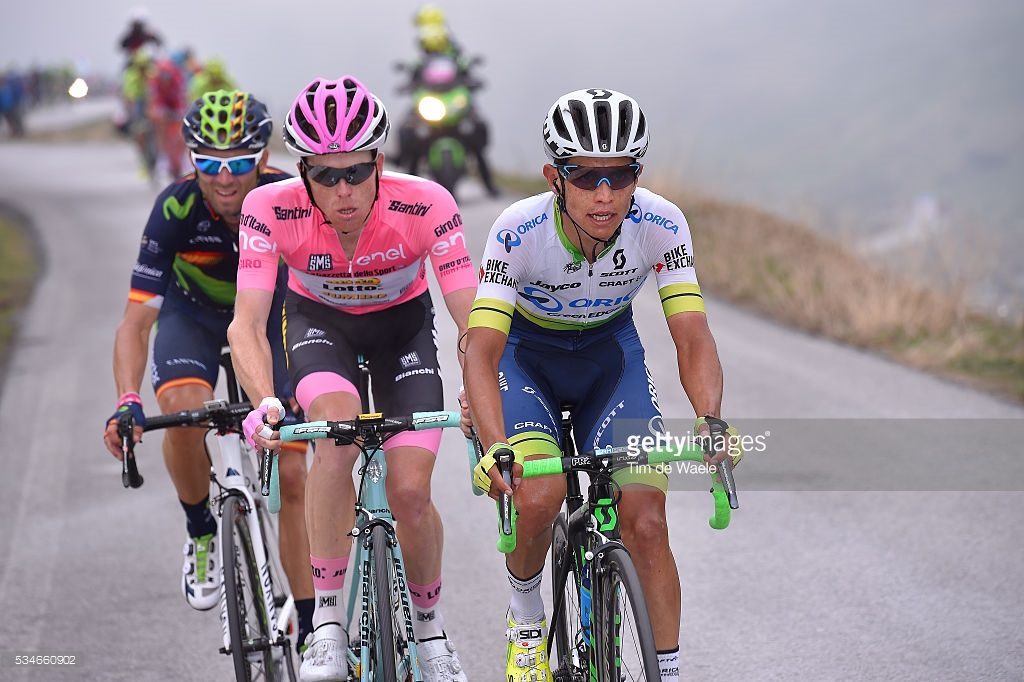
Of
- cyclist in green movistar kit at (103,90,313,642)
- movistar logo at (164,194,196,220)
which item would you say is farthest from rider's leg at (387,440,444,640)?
movistar logo at (164,194,196,220)

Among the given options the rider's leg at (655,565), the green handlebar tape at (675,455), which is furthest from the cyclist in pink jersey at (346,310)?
the green handlebar tape at (675,455)

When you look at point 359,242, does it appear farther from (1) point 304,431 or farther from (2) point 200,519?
(2) point 200,519

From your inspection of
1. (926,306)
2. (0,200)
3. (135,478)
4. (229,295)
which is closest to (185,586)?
(135,478)

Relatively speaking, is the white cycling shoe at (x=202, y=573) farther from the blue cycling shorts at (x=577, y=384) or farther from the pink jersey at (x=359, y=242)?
the blue cycling shorts at (x=577, y=384)

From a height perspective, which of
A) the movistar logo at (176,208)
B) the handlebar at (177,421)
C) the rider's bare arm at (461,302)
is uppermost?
the movistar logo at (176,208)

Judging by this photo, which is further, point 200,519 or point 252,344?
point 200,519

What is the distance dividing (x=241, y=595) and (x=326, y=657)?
0.68 m

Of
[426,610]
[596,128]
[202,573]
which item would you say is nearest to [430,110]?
[202,573]

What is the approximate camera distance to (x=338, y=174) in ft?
14.4

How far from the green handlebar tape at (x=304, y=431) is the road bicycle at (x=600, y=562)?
20.9 inches

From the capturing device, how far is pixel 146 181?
24188 mm

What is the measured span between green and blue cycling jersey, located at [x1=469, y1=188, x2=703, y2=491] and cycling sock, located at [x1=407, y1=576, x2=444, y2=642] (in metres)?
0.70

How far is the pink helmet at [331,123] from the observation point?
433 cm

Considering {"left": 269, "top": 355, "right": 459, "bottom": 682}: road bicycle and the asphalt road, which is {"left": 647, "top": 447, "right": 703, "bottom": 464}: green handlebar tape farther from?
the asphalt road
